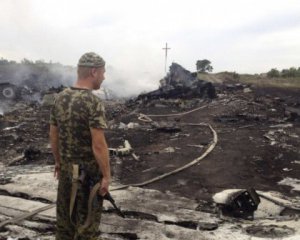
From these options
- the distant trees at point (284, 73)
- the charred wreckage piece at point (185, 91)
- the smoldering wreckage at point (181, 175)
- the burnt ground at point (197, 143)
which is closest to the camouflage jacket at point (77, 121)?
the smoldering wreckage at point (181, 175)

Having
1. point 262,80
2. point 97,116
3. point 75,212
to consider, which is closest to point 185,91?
point 262,80

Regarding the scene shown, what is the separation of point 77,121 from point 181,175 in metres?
4.75

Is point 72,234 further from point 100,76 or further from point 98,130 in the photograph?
point 100,76

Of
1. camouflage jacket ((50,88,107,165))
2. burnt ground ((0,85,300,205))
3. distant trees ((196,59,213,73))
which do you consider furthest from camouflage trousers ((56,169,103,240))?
distant trees ((196,59,213,73))

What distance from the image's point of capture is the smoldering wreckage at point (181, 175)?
225 inches

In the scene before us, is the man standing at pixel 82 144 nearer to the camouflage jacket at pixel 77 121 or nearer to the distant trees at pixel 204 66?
the camouflage jacket at pixel 77 121

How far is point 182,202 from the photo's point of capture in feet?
22.1

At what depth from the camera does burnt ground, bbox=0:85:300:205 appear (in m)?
8.25

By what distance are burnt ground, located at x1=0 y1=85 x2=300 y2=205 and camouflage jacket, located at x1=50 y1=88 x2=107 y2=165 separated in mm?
3434

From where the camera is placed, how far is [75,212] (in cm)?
416

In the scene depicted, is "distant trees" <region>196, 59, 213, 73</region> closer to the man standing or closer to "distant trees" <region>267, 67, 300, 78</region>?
"distant trees" <region>267, 67, 300, 78</region>

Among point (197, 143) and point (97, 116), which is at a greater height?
point (97, 116)

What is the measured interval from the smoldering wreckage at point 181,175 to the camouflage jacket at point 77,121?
67.4 inches

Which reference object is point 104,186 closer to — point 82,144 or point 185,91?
point 82,144
